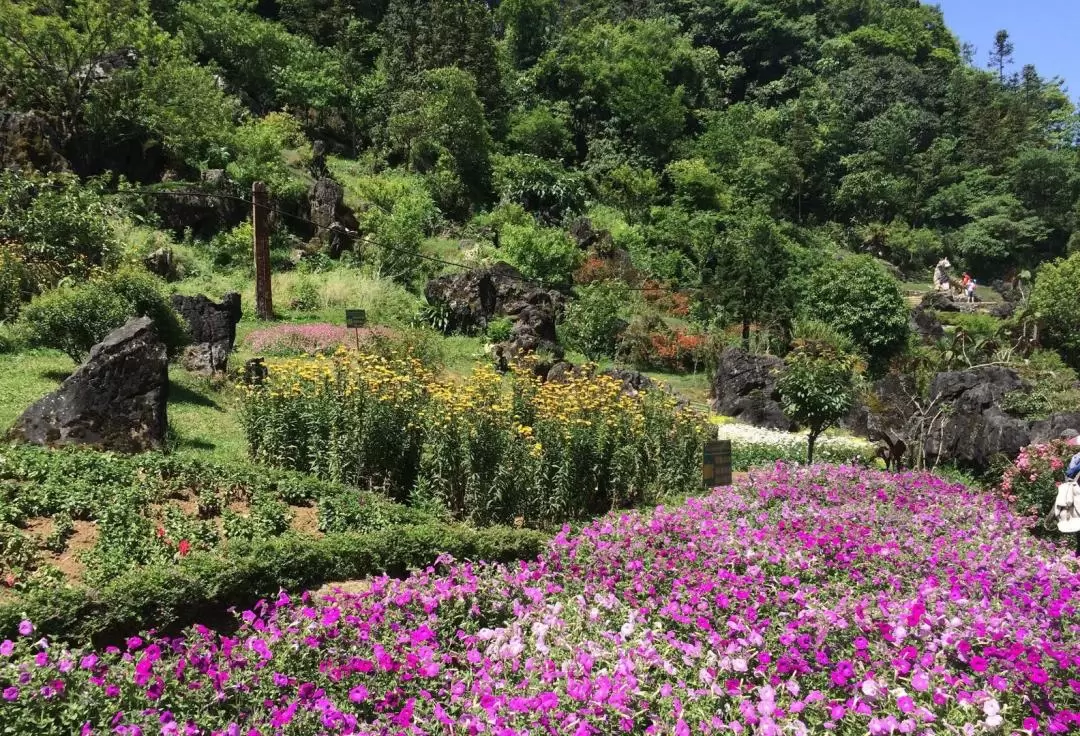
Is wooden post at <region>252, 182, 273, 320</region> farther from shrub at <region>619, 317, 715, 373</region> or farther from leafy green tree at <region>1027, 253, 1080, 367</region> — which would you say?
leafy green tree at <region>1027, 253, 1080, 367</region>

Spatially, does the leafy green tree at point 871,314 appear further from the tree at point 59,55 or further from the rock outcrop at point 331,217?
the tree at point 59,55

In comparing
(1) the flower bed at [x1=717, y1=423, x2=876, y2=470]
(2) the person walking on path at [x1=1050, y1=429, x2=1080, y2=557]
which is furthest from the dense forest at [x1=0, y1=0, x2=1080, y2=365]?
(2) the person walking on path at [x1=1050, y1=429, x2=1080, y2=557]

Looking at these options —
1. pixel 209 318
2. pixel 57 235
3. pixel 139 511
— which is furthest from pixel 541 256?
pixel 139 511

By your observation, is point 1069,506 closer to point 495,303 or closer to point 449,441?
point 449,441

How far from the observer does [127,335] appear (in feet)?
27.3

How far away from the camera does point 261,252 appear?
1664 cm

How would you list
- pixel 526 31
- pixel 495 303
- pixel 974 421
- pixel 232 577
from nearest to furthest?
pixel 232 577 → pixel 974 421 → pixel 495 303 → pixel 526 31

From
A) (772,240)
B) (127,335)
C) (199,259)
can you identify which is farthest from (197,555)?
(772,240)

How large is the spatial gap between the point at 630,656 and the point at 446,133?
107ft

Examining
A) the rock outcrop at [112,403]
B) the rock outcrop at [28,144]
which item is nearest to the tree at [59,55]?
the rock outcrop at [28,144]

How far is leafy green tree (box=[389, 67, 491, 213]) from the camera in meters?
33.1

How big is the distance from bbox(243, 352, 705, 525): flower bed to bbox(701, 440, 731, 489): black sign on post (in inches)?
42.2

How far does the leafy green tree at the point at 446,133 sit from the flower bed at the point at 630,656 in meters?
28.9

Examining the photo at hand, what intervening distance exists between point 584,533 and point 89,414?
5432 millimetres
